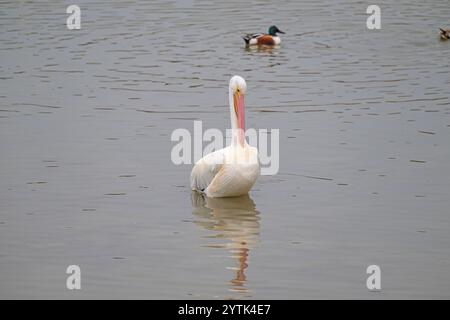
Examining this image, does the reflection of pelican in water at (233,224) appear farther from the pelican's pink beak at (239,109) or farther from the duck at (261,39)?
the duck at (261,39)

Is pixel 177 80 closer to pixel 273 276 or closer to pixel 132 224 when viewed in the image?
pixel 132 224

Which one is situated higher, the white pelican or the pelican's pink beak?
the pelican's pink beak

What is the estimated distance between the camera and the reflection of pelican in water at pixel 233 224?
711 cm

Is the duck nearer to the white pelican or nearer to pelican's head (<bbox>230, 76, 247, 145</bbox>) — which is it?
pelican's head (<bbox>230, 76, 247, 145</bbox>)

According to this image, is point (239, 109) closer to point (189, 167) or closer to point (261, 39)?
point (189, 167)

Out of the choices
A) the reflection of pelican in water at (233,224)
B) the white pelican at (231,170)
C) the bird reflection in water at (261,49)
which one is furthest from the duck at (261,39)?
the reflection of pelican in water at (233,224)

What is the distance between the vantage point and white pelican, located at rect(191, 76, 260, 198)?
862cm

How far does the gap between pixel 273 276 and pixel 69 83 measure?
24.6 feet

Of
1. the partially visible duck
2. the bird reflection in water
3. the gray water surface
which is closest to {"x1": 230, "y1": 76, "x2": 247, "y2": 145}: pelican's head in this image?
the gray water surface

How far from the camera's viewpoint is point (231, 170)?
8641mm

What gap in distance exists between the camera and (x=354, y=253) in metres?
7.26

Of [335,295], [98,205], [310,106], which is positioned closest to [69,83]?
[310,106]

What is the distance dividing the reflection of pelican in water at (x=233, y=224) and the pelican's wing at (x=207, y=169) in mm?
106

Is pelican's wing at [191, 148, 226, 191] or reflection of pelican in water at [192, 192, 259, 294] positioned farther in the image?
pelican's wing at [191, 148, 226, 191]
